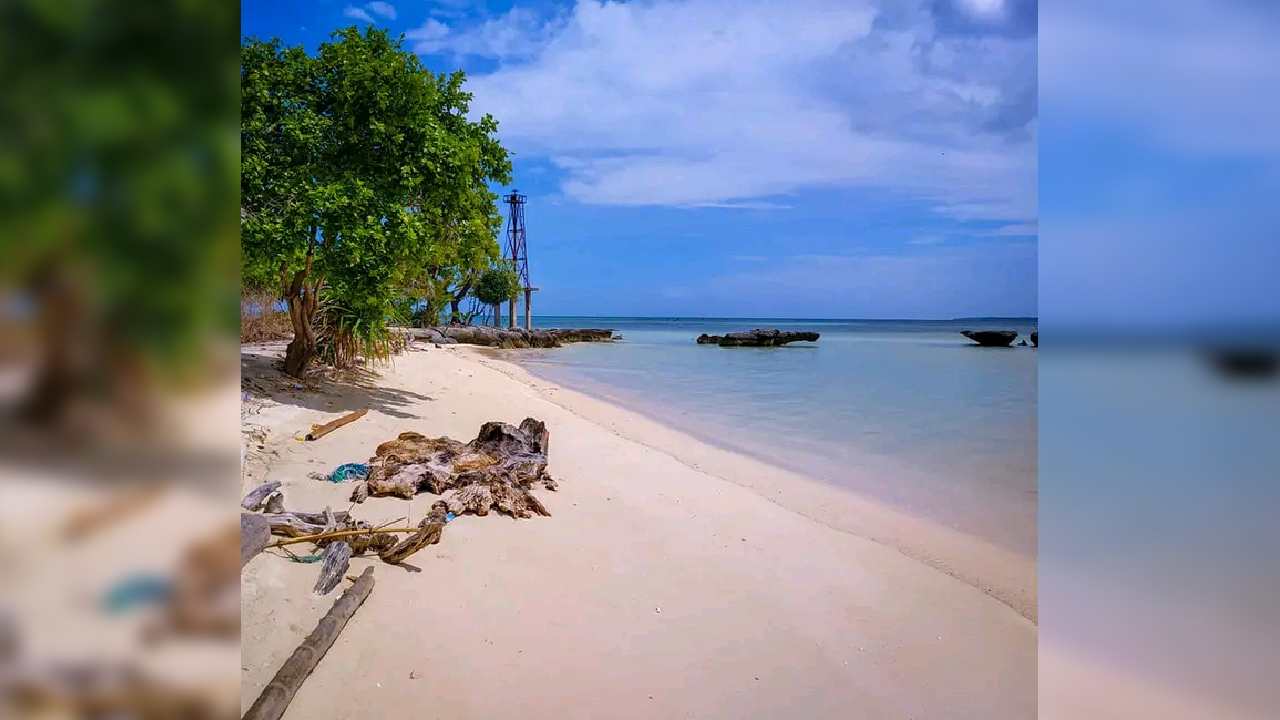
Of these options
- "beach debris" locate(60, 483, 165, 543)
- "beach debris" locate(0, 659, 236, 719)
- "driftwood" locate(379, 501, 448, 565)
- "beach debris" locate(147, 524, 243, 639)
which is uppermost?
"beach debris" locate(60, 483, 165, 543)

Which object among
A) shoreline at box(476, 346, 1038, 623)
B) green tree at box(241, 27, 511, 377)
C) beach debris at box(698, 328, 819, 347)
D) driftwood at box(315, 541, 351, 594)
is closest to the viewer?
driftwood at box(315, 541, 351, 594)

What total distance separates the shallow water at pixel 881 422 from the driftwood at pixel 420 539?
3.25 metres

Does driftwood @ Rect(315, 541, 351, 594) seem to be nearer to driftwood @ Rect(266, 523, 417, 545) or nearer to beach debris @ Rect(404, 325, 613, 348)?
driftwood @ Rect(266, 523, 417, 545)

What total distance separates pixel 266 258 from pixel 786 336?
27513 millimetres

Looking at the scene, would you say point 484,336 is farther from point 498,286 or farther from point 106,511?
point 106,511

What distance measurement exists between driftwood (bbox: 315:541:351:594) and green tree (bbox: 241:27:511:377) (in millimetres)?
3545

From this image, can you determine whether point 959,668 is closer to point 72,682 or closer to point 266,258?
Result: point 72,682

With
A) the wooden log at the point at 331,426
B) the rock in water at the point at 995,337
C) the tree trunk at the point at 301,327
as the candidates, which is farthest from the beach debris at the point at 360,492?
the rock in water at the point at 995,337

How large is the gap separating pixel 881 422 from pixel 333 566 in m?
7.29

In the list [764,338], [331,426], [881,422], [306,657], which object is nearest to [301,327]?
[331,426]

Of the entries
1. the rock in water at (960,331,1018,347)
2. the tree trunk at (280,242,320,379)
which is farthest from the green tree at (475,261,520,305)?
the tree trunk at (280,242,320,379)

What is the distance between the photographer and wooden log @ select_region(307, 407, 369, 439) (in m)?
5.04

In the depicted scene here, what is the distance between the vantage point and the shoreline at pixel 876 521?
3.59 meters

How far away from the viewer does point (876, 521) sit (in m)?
4.52
